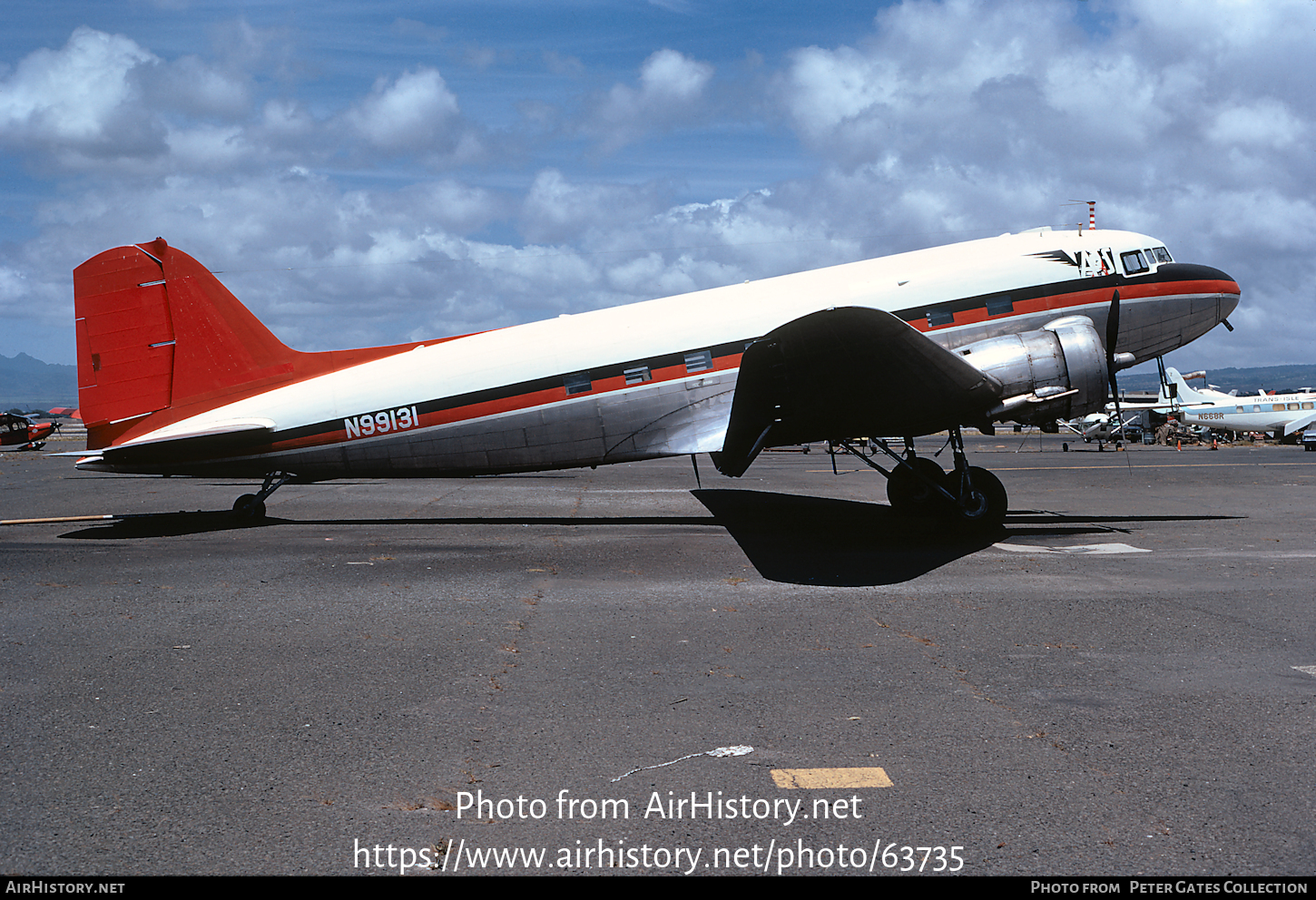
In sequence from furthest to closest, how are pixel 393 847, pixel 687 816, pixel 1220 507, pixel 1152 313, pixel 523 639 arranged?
pixel 1220 507, pixel 1152 313, pixel 523 639, pixel 687 816, pixel 393 847

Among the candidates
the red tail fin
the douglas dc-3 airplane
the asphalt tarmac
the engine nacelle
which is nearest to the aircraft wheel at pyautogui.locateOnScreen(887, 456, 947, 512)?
the douglas dc-3 airplane

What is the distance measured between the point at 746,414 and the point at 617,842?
33.2 feet

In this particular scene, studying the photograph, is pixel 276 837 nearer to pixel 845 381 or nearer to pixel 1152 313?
pixel 845 381

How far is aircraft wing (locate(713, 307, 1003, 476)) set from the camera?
11898mm

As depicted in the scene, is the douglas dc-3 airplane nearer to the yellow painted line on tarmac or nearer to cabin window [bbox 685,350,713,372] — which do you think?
cabin window [bbox 685,350,713,372]

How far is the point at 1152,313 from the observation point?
15.5 meters

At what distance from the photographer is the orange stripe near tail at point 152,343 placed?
15.2m

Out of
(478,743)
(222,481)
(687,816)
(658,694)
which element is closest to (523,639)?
(658,694)

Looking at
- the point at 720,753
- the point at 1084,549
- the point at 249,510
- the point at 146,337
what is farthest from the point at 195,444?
the point at 1084,549

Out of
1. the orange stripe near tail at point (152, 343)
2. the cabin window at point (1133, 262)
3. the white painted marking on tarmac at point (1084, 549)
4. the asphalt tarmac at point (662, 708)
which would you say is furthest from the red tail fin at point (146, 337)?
the cabin window at point (1133, 262)

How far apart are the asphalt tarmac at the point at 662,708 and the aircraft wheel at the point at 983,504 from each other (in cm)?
120

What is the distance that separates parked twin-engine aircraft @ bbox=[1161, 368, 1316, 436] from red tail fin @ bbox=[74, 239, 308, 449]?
5537 cm

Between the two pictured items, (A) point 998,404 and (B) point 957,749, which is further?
(A) point 998,404

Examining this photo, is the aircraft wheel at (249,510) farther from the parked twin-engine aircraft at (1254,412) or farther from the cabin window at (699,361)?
the parked twin-engine aircraft at (1254,412)
